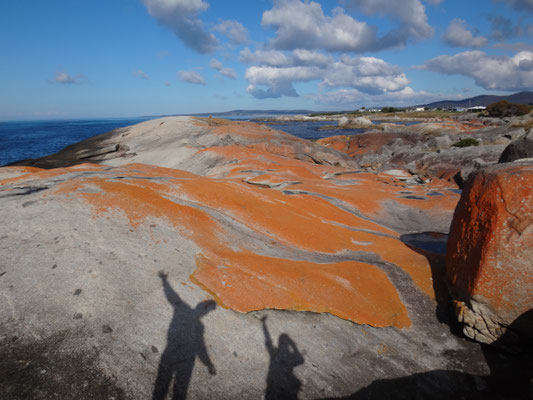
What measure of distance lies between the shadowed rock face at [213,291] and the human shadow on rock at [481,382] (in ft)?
0.63

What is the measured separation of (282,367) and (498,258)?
19.4 feet

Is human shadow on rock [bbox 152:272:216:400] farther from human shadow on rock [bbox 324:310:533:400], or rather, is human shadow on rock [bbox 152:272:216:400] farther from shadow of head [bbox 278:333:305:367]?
human shadow on rock [bbox 324:310:533:400]

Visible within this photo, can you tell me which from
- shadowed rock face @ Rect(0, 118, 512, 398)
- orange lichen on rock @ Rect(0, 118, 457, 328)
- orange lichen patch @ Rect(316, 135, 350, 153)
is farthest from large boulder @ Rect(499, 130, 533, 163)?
orange lichen patch @ Rect(316, 135, 350, 153)

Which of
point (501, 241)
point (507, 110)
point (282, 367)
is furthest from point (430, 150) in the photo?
point (507, 110)

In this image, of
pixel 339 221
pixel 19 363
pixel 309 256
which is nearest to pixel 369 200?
pixel 339 221

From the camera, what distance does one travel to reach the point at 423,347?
24.9 feet

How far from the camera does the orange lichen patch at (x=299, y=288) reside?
25.7ft

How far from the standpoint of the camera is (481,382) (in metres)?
6.75

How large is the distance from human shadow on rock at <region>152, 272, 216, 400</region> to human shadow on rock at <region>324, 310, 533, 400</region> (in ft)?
11.1

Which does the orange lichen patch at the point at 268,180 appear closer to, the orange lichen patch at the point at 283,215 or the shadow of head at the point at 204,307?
the orange lichen patch at the point at 283,215

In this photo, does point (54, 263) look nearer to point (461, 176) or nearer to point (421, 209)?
point (421, 209)

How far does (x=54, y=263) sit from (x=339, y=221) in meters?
11.2

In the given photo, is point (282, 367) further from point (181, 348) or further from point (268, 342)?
point (181, 348)

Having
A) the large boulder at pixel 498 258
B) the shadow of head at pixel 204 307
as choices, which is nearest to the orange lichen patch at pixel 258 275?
the shadow of head at pixel 204 307
